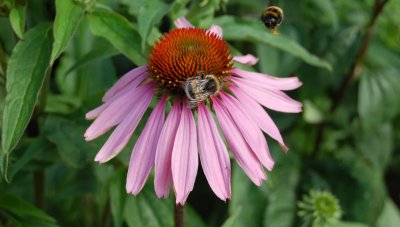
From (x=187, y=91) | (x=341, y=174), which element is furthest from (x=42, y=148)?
(x=341, y=174)

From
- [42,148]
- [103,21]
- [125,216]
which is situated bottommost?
[125,216]

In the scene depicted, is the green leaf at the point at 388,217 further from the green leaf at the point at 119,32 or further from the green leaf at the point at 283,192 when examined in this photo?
the green leaf at the point at 119,32

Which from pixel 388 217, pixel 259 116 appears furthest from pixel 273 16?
pixel 388 217

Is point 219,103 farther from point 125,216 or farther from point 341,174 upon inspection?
point 341,174

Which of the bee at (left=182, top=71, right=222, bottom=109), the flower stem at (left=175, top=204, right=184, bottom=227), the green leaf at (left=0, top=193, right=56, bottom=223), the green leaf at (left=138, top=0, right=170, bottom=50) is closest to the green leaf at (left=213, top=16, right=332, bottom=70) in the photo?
the green leaf at (left=138, top=0, right=170, bottom=50)

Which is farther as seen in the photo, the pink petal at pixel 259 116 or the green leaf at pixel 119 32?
the green leaf at pixel 119 32

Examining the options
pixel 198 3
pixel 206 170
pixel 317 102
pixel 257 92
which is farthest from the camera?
pixel 317 102

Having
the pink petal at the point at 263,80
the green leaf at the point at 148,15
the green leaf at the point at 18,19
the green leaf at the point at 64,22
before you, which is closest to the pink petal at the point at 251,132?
the pink petal at the point at 263,80
